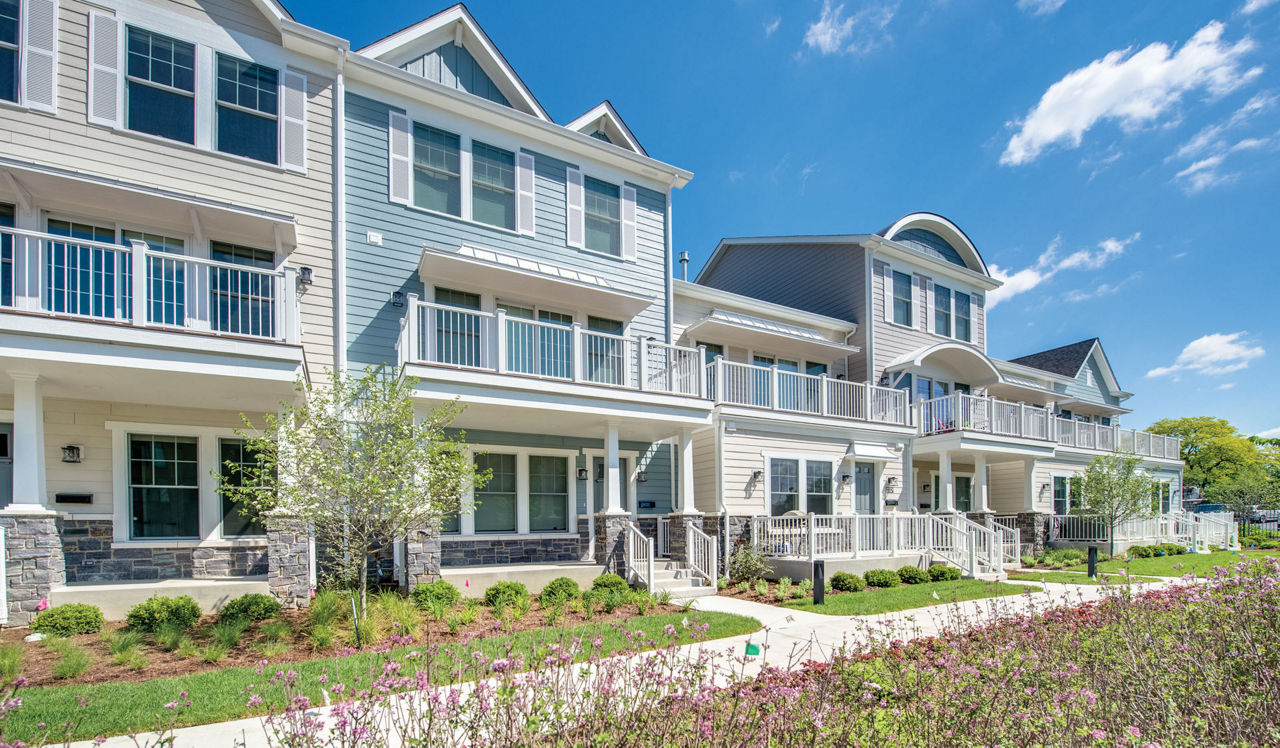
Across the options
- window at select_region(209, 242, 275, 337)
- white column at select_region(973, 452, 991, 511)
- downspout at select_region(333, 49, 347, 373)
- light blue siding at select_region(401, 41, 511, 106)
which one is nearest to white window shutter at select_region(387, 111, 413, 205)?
downspout at select_region(333, 49, 347, 373)

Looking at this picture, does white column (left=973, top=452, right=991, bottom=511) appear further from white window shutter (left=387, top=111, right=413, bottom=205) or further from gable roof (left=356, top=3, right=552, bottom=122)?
white window shutter (left=387, top=111, right=413, bottom=205)

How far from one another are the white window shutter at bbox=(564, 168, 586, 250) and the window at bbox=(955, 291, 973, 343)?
549 inches

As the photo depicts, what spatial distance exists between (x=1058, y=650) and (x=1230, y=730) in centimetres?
198

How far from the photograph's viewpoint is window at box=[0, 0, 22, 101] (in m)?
9.48

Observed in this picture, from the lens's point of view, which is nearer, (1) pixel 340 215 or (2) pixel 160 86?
(2) pixel 160 86

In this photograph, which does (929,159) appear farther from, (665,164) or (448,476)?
(448,476)

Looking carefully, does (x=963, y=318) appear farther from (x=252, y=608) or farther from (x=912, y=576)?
(x=252, y=608)

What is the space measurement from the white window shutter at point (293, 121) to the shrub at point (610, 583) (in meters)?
8.48

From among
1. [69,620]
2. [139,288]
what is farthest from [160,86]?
[69,620]

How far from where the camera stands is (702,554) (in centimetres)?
1299

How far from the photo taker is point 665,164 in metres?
15.4

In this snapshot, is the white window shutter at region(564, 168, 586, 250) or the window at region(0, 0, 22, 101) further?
the white window shutter at region(564, 168, 586, 250)

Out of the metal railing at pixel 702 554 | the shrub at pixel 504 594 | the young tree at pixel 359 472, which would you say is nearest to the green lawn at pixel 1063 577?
the metal railing at pixel 702 554

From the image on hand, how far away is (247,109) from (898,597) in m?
13.7
